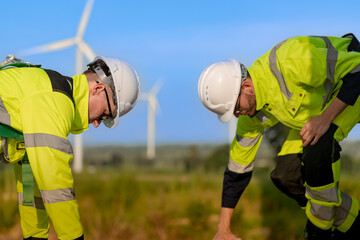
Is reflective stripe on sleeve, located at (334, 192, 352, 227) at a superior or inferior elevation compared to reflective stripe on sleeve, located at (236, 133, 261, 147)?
inferior

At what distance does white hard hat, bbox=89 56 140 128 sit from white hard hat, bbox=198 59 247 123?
0.66 metres

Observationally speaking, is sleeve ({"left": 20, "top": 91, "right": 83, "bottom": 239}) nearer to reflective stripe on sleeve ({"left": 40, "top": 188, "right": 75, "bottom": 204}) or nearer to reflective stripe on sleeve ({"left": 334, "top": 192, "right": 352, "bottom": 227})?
reflective stripe on sleeve ({"left": 40, "top": 188, "right": 75, "bottom": 204})

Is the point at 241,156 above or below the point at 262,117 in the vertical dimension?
below

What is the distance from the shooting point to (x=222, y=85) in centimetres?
434

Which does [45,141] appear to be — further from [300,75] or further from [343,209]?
[343,209]

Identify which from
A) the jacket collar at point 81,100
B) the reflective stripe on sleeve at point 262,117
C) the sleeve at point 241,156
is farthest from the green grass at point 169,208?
the jacket collar at point 81,100

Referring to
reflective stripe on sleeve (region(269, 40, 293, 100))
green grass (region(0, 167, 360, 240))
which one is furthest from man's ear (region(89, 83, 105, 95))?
green grass (region(0, 167, 360, 240))

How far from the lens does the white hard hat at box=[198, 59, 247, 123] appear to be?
4.33m

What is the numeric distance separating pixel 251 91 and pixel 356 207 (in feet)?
5.14

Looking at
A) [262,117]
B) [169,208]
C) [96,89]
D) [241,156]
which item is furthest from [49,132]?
[169,208]

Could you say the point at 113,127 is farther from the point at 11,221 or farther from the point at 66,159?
the point at 11,221

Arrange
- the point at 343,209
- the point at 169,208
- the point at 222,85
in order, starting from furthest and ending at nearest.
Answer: the point at 169,208
the point at 343,209
the point at 222,85

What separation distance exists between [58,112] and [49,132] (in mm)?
168

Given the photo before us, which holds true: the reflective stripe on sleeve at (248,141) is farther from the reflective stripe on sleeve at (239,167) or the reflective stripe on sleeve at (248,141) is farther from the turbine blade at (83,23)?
the turbine blade at (83,23)
